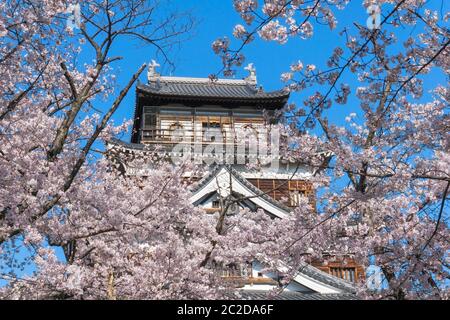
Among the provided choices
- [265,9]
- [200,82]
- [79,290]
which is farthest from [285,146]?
[200,82]

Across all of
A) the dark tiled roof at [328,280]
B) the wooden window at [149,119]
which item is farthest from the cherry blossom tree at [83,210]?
the wooden window at [149,119]

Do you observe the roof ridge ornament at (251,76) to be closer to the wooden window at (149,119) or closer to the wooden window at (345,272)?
the wooden window at (149,119)

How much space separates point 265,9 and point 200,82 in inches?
1040

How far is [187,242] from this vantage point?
1153cm

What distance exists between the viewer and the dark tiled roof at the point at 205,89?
26.9 metres

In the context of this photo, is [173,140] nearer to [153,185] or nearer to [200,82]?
[200,82]

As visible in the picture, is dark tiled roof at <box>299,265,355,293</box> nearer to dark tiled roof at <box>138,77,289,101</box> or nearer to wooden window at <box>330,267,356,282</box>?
wooden window at <box>330,267,356,282</box>

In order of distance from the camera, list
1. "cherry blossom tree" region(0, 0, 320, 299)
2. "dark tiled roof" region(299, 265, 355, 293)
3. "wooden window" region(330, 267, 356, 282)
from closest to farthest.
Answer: "cherry blossom tree" region(0, 0, 320, 299) → "dark tiled roof" region(299, 265, 355, 293) → "wooden window" region(330, 267, 356, 282)

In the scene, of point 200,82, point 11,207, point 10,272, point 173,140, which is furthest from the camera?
point 200,82

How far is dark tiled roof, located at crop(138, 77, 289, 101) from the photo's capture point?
26875 millimetres

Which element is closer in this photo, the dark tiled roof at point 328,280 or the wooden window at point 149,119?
the dark tiled roof at point 328,280

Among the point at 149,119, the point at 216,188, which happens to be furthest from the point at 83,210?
the point at 149,119

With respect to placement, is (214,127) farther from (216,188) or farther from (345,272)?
(345,272)

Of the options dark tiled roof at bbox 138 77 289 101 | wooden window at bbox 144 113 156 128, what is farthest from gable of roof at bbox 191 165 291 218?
wooden window at bbox 144 113 156 128
